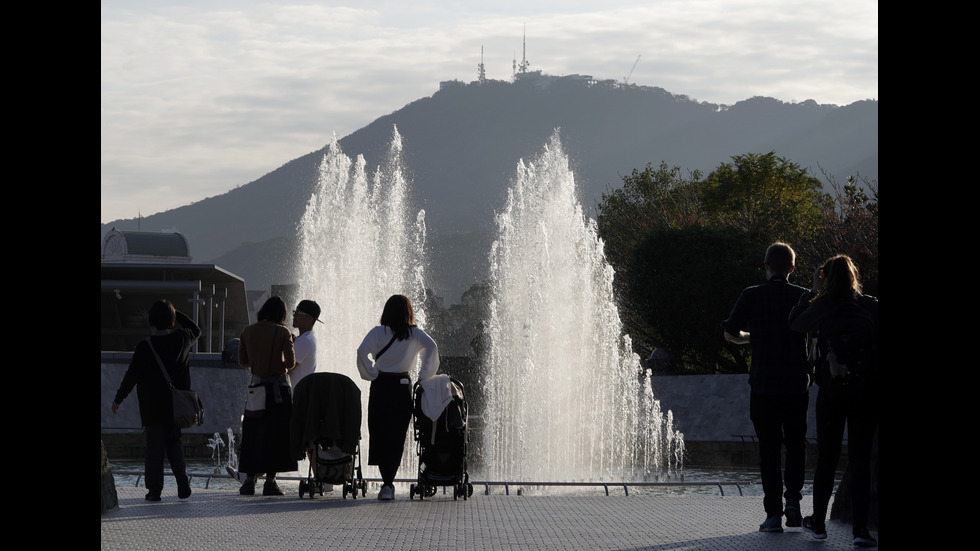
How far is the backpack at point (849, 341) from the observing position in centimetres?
671

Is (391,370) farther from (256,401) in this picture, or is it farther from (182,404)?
(182,404)

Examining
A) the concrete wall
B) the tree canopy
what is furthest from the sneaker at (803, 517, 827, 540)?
the tree canopy

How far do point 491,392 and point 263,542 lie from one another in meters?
14.9

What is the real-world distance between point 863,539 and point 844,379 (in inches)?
35.9

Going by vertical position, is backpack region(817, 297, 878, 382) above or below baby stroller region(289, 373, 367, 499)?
above

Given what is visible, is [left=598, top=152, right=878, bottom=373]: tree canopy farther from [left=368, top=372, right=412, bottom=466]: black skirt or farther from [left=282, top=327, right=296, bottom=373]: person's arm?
[left=282, top=327, right=296, bottom=373]: person's arm

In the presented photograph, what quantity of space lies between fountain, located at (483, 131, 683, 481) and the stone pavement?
7032 mm

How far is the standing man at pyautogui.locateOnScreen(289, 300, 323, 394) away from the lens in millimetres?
9852

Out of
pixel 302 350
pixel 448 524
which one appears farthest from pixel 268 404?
pixel 448 524
